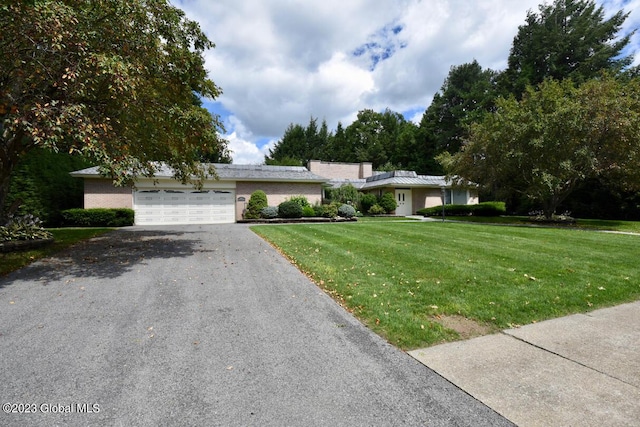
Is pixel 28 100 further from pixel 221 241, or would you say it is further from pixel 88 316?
pixel 221 241

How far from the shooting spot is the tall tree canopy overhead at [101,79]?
4.82m

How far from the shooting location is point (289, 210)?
1839 centimetres

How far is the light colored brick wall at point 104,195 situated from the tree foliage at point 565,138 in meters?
20.3

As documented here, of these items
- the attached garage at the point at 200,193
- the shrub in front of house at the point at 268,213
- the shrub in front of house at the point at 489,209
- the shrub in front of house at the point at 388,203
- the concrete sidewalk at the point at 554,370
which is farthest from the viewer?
the shrub in front of house at the point at 388,203

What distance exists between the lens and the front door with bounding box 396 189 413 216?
2581 cm

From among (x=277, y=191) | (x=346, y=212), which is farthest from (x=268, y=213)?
(x=346, y=212)

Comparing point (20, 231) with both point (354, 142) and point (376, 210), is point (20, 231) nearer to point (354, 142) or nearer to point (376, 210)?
point (376, 210)

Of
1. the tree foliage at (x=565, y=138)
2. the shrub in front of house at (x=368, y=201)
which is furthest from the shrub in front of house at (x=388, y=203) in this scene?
the tree foliage at (x=565, y=138)

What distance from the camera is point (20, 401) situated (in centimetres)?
227

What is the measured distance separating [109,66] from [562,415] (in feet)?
22.5

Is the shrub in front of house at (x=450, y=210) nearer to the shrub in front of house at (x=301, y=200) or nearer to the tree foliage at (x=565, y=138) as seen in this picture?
the tree foliage at (x=565, y=138)

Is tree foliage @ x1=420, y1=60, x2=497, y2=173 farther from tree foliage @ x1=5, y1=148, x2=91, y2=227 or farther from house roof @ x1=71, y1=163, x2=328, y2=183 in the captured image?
tree foliage @ x1=5, y1=148, x2=91, y2=227

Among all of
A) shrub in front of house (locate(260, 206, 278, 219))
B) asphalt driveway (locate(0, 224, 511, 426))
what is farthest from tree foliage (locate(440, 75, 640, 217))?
asphalt driveway (locate(0, 224, 511, 426))

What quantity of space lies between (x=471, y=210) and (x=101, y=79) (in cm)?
2561
